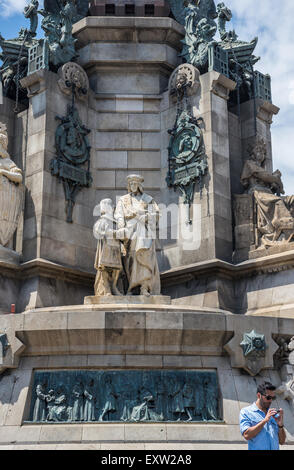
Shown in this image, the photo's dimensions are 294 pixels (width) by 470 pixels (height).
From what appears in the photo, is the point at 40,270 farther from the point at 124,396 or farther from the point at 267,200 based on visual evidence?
the point at 267,200

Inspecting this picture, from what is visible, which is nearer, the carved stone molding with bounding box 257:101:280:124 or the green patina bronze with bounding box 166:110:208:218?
the green patina bronze with bounding box 166:110:208:218

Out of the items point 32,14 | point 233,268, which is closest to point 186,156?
point 233,268

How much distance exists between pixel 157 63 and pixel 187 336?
10020 mm

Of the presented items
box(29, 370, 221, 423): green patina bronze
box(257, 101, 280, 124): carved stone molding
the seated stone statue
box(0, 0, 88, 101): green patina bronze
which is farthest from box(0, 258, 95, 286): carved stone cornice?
box(257, 101, 280, 124): carved stone molding

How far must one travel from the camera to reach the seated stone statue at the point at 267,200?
719 inches

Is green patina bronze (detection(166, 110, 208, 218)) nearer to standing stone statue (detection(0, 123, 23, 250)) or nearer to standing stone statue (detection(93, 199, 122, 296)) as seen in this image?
standing stone statue (detection(93, 199, 122, 296))

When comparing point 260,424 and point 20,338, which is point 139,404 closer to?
point 20,338

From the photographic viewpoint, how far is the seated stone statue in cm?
1827

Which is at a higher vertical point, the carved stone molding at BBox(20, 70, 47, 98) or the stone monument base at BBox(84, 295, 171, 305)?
the carved stone molding at BBox(20, 70, 47, 98)

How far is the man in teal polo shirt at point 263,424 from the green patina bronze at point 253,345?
17.5 feet

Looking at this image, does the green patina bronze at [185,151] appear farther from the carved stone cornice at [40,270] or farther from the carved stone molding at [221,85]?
the carved stone cornice at [40,270]

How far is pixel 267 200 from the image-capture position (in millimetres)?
18734

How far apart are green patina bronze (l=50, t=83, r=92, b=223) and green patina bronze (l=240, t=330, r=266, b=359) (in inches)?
276

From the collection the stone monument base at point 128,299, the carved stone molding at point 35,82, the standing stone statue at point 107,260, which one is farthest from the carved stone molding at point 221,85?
the stone monument base at point 128,299
